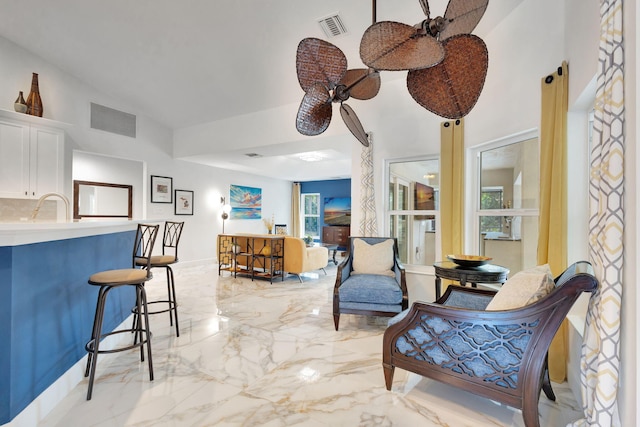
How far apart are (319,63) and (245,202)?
6.91 m

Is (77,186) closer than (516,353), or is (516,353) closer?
(516,353)

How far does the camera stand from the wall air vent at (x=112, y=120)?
15.3ft

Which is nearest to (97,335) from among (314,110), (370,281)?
(314,110)

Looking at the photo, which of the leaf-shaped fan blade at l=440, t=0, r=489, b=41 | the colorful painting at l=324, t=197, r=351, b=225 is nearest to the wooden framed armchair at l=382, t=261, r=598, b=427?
the leaf-shaped fan blade at l=440, t=0, r=489, b=41

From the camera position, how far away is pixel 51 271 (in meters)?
1.82

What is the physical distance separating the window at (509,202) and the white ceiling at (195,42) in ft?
4.10

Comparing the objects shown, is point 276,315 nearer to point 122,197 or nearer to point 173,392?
point 173,392

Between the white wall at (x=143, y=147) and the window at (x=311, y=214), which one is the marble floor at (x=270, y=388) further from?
the window at (x=311, y=214)

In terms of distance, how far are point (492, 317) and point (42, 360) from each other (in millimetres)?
2588

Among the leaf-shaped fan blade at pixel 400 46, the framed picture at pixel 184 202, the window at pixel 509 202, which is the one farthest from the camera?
the framed picture at pixel 184 202

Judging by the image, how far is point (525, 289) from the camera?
160cm

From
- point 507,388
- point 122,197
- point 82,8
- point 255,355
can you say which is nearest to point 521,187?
point 507,388

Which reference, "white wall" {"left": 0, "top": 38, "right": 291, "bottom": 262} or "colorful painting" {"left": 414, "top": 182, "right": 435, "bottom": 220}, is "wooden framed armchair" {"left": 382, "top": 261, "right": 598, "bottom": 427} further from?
"white wall" {"left": 0, "top": 38, "right": 291, "bottom": 262}

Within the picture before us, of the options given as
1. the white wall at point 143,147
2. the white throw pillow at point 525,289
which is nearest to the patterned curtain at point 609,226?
the white throw pillow at point 525,289
